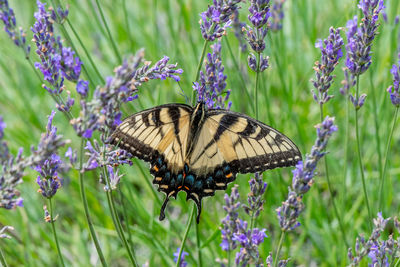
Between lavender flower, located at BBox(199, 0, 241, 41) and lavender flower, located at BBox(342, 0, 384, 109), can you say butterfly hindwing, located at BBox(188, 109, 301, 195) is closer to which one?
lavender flower, located at BBox(199, 0, 241, 41)

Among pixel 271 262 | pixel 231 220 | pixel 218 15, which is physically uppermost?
pixel 218 15

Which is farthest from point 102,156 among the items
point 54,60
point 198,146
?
point 198,146

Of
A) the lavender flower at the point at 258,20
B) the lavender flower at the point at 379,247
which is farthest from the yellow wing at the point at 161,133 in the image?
the lavender flower at the point at 379,247

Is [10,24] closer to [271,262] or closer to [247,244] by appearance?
[247,244]

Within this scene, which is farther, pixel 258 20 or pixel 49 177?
pixel 258 20

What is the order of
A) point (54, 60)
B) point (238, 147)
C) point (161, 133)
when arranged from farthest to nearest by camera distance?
point (161, 133) → point (238, 147) → point (54, 60)

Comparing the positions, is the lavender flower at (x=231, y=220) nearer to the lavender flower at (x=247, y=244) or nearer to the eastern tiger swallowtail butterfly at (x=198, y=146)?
the lavender flower at (x=247, y=244)

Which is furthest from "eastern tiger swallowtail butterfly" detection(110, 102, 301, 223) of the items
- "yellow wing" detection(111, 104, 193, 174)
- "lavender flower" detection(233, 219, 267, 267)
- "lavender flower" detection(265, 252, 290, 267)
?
"lavender flower" detection(265, 252, 290, 267)
